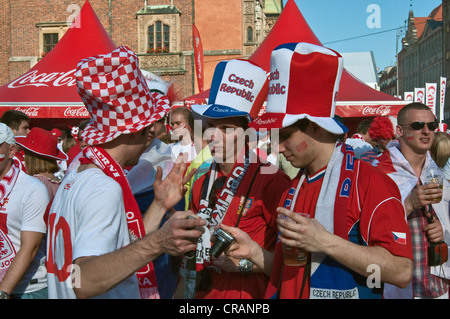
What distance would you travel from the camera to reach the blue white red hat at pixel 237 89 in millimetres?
3301

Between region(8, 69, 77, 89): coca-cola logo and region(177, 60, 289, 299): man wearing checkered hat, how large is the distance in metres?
8.46

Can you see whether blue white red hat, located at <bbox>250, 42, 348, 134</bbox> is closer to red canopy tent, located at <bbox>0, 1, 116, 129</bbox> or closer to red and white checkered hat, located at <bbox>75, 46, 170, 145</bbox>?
red and white checkered hat, located at <bbox>75, 46, 170, 145</bbox>

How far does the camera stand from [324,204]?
2.13 metres

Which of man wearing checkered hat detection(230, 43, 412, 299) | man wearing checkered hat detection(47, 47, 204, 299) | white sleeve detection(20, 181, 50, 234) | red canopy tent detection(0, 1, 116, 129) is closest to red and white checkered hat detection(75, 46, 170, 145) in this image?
man wearing checkered hat detection(47, 47, 204, 299)

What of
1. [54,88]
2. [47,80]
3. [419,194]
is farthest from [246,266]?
[47,80]

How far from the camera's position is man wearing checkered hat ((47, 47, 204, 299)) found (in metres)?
1.85

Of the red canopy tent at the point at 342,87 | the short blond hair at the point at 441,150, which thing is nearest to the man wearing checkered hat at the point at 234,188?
the short blond hair at the point at 441,150

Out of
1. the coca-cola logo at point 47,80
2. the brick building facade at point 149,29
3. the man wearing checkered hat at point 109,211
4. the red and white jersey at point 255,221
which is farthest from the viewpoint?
the brick building facade at point 149,29

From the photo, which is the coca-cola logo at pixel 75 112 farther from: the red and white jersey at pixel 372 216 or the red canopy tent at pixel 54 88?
the red and white jersey at pixel 372 216

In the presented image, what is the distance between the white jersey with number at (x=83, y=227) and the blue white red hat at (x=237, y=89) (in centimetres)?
130

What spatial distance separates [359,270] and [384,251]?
0.13 m

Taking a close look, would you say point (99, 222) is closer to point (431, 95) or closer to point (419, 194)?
point (419, 194)

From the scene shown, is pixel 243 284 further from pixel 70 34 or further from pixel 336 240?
pixel 70 34

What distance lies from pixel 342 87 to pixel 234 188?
8.34 meters
